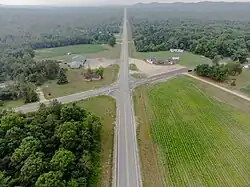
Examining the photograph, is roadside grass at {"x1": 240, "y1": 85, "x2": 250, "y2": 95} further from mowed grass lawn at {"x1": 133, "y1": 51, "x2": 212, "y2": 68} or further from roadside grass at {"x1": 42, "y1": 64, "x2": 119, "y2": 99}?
roadside grass at {"x1": 42, "y1": 64, "x2": 119, "y2": 99}

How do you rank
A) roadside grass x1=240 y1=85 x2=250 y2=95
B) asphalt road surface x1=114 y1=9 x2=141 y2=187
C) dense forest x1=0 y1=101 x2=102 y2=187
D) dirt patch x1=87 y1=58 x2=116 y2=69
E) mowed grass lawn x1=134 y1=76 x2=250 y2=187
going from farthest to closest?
dirt patch x1=87 y1=58 x2=116 y2=69 → roadside grass x1=240 y1=85 x2=250 y2=95 → mowed grass lawn x1=134 y1=76 x2=250 y2=187 → asphalt road surface x1=114 y1=9 x2=141 y2=187 → dense forest x1=0 y1=101 x2=102 y2=187

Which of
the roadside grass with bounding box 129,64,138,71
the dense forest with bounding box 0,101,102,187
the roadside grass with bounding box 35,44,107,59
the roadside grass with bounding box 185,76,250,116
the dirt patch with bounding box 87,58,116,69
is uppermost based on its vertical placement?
the dense forest with bounding box 0,101,102,187

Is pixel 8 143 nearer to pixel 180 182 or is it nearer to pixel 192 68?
pixel 180 182

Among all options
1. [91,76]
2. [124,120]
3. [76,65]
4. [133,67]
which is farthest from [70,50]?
[124,120]

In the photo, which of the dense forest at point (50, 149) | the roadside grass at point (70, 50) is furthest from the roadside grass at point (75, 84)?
the roadside grass at point (70, 50)

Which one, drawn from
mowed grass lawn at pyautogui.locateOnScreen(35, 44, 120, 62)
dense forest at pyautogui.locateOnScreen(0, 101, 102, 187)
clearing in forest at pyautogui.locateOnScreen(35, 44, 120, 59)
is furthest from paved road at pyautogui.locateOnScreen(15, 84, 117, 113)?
mowed grass lawn at pyautogui.locateOnScreen(35, 44, 120, 62)
